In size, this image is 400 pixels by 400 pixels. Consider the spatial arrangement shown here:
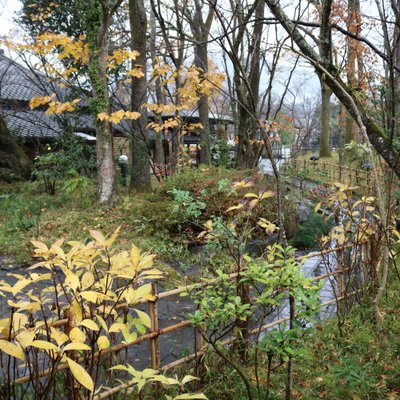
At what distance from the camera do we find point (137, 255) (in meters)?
1.69

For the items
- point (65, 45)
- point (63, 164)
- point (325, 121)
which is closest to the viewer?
point (65, 45)

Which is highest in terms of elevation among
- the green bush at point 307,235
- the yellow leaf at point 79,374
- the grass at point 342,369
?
the yellow leaf at point 79,374

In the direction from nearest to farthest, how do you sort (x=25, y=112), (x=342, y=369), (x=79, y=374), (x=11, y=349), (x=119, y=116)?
(x=79, y=374)
(x=11, y=349)
(x=342, y=369)
(x=119, y=116)
(x=25, y=112)

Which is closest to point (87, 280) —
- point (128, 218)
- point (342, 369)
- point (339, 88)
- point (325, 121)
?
point (342, 369)

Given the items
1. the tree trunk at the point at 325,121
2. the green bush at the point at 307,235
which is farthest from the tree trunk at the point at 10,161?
the tree trunk at the point at 325,121

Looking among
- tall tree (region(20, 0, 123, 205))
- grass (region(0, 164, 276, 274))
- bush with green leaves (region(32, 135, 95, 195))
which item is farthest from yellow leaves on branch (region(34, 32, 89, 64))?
grass (region(0, 164, 276, 274))

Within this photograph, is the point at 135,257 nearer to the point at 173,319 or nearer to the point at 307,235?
the point at 173,319

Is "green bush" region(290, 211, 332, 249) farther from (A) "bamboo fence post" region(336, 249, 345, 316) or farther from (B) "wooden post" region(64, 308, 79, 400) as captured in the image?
(B) "wooden post" region(64, 308, 79, 400)

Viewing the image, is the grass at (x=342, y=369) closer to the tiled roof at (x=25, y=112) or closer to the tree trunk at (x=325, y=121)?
the tiled roof at (x=25, y=112)

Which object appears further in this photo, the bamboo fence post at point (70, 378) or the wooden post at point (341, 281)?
the wooden post at point (341, 281)

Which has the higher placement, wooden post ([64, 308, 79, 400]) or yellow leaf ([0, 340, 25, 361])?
yellow leaf ([0, 340, 25, 361])

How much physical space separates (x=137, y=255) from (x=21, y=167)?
11.5 meters

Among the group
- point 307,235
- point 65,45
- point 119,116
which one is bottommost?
point 307,235

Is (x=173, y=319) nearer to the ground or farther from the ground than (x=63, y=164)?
nearer to the ground
